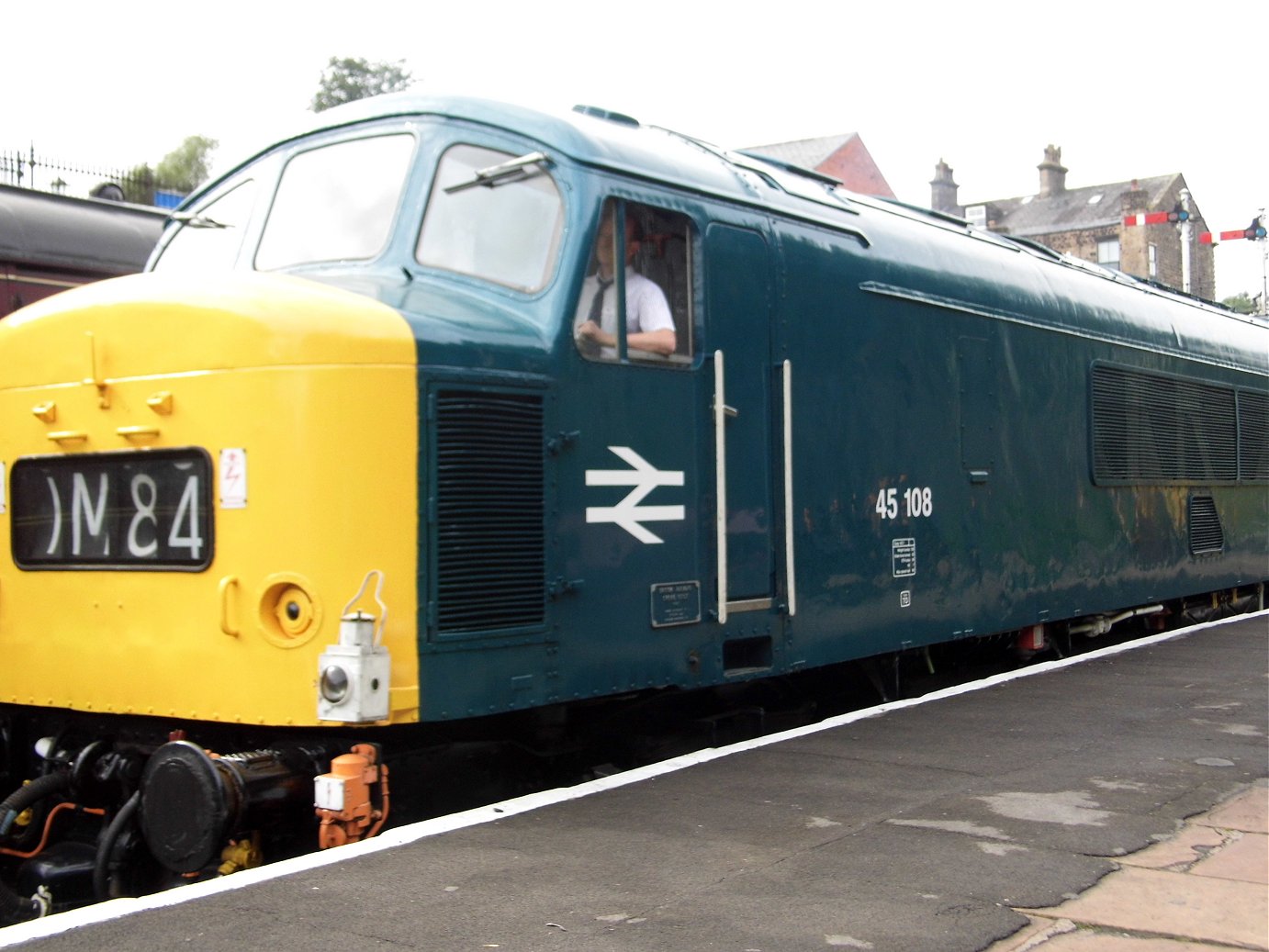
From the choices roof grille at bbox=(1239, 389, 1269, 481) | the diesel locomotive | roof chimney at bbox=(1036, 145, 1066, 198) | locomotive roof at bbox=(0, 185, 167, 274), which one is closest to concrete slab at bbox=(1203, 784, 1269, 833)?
the diesel locomotive

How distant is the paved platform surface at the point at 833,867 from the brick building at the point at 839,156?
42045mm

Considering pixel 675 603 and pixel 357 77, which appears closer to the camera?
pixel 675 603

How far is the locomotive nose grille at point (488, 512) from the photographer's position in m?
5.09

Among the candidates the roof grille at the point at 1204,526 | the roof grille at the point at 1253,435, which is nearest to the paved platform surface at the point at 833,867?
the roof grille at the point at 1204,526

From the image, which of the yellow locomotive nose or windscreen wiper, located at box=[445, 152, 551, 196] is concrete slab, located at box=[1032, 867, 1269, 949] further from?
windscreen wiper, located at box=[445, 152, 551, 196]

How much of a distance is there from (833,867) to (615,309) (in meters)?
2.43

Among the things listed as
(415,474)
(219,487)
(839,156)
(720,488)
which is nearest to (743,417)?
(720,488)

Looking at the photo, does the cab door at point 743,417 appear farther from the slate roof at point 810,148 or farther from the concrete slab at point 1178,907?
the slate roof at point 810,148

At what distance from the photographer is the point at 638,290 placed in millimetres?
6027

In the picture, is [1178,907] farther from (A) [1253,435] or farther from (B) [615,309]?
(A) [1253,435]

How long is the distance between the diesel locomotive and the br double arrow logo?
15 mm

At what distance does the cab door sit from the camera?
20.8 ft

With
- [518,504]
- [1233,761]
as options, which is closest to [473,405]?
[518,504]

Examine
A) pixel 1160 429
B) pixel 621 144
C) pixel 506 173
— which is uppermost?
pixel 621 144
